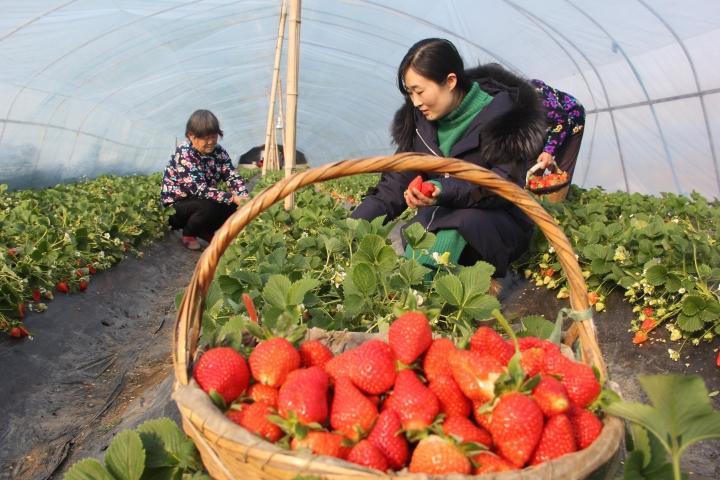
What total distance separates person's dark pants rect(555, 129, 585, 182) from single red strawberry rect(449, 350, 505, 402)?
13.3 feet

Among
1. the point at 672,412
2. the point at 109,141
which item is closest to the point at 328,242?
the point at 672,412

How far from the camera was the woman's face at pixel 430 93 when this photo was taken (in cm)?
298

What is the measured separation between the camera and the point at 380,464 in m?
1.14

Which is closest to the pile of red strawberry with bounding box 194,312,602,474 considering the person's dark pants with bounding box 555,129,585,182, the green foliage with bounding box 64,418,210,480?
the green foliage with bounding box 64,418,210,480

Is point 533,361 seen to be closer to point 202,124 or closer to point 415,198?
point 415,198

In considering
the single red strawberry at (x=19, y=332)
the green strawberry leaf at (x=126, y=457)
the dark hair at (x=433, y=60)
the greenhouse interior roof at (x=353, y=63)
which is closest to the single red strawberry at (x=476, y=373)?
the green strawberry leaf at (x=126, y=457)

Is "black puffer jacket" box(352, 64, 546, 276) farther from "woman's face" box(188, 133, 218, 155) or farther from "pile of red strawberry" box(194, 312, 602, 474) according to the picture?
"woman's face" box(188, 133, 218, 155)

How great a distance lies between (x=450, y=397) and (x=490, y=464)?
18cm

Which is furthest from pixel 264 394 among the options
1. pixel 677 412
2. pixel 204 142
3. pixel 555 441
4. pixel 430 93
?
pixel 204 142

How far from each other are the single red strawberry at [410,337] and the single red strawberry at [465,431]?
0.60ft

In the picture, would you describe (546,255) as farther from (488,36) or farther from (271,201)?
(488,36)

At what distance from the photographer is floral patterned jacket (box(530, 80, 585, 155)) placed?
15.4ft

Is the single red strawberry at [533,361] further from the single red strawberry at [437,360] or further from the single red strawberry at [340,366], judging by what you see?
the single red strawberry at [340,366]

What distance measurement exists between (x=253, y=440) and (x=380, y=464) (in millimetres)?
232
